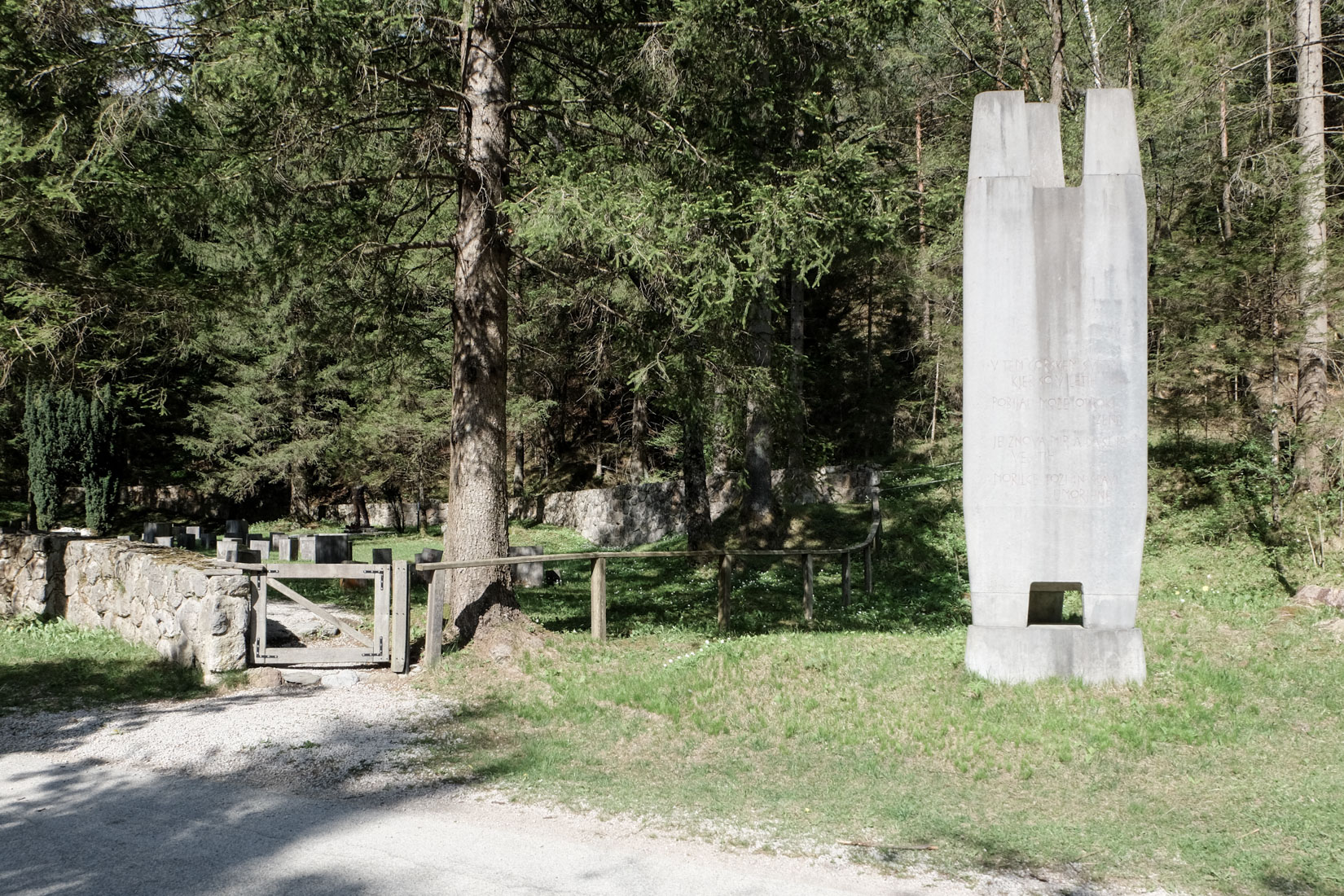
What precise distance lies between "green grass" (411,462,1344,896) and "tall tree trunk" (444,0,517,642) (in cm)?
100

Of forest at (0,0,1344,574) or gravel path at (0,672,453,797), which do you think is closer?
gravel path at (0,672,453,797)

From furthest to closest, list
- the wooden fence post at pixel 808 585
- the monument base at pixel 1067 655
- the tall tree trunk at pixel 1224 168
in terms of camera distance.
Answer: the tall tree trunk at pixel 1224 168, the wooden fence post at pixel 808 585, the monument base at pixel 1067 655

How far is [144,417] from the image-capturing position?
111 ft

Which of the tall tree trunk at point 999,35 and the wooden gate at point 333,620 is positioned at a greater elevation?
the tall tree trunk at point 999,35

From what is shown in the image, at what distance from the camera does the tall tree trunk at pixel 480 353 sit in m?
9.77

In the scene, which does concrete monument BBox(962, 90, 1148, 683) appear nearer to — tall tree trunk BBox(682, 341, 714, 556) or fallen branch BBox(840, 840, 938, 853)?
fallen branch BBox(840, 840, 938, 853)

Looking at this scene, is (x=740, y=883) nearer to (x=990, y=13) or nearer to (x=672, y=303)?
(x=672, y=303)

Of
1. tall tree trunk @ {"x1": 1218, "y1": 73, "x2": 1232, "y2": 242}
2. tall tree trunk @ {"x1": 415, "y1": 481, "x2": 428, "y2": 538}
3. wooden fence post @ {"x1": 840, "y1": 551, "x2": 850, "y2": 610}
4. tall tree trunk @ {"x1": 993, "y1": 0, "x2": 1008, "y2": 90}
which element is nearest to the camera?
wooden fence post @ {"x1": 840, "y1": 551, "x2": 850, "y2": 610}

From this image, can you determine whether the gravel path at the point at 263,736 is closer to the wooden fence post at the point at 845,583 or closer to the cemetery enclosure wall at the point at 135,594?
the cemetery enclosure wall at the point at 135,594

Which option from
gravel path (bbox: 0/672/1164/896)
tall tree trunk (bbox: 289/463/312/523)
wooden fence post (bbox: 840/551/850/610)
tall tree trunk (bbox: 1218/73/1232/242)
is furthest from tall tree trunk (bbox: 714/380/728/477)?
tall tree trunk (bbox: 289/463/312/523)

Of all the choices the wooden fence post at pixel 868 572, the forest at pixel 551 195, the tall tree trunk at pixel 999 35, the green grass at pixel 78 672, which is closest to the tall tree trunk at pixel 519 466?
the forest at pixel 551 195

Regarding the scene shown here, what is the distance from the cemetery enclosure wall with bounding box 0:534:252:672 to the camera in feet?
28.5

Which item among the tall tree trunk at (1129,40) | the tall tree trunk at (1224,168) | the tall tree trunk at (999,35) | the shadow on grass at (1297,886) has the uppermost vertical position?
the tall tree trunk at (1129,40)

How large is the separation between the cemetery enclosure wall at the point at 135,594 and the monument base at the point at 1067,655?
6.70 m
